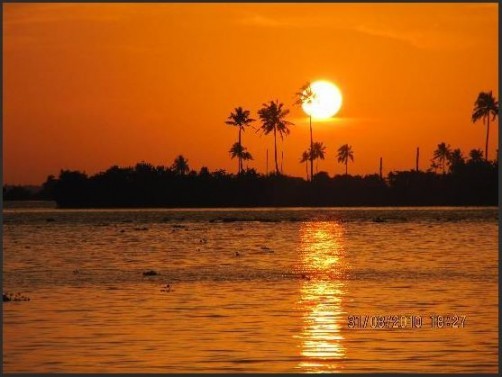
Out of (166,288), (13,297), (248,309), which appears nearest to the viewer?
(248,309)

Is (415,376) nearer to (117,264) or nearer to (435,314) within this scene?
(435,314)

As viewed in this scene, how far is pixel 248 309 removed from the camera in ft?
114

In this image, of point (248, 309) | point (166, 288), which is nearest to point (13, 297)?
point (166, 288)

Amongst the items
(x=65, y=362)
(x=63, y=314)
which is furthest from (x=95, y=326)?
(x=65, y=362)

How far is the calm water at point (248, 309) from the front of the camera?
25223 mm

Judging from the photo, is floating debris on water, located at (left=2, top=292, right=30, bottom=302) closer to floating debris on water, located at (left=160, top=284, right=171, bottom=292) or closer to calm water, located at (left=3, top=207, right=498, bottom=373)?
calm water, located at (left=3, top=207, right=498, bottom=373)

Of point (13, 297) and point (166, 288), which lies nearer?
point (13, 297)
